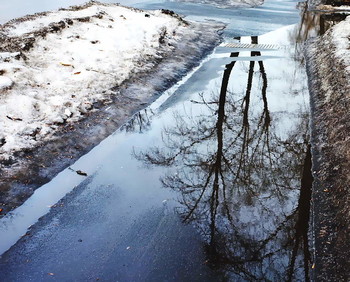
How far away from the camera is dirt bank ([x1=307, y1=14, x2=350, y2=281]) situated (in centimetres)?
381

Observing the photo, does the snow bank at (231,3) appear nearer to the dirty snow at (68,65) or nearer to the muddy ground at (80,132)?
the dirty snow at (68,65)

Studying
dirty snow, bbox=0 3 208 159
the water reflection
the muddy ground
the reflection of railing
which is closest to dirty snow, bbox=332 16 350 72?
the reflection of railing

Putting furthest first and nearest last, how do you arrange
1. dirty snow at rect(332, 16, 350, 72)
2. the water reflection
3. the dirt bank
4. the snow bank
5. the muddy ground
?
the snow bank, dirty snow at rect(332, 16, 350, 72), the muddy ground, the water reflection, the dirt bank

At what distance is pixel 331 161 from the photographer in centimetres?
539

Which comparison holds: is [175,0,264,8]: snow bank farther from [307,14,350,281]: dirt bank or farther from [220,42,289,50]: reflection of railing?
[307,14,350,281]: dirt bank

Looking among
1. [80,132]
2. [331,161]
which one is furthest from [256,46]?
[80,132]

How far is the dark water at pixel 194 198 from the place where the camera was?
384cm

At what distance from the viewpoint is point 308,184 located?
204 inches

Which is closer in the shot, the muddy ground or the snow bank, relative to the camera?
the muddy ground

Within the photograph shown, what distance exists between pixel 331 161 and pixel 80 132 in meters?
4.48

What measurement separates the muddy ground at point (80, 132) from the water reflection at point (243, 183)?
1.17m

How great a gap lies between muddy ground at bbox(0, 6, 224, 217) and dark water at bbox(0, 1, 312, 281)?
0.88ft

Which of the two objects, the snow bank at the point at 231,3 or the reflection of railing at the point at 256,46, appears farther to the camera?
the snow bank at the point at 231,3

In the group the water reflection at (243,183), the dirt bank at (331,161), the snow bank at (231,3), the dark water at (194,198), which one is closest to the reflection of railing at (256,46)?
the dirt bank at (331,161)
